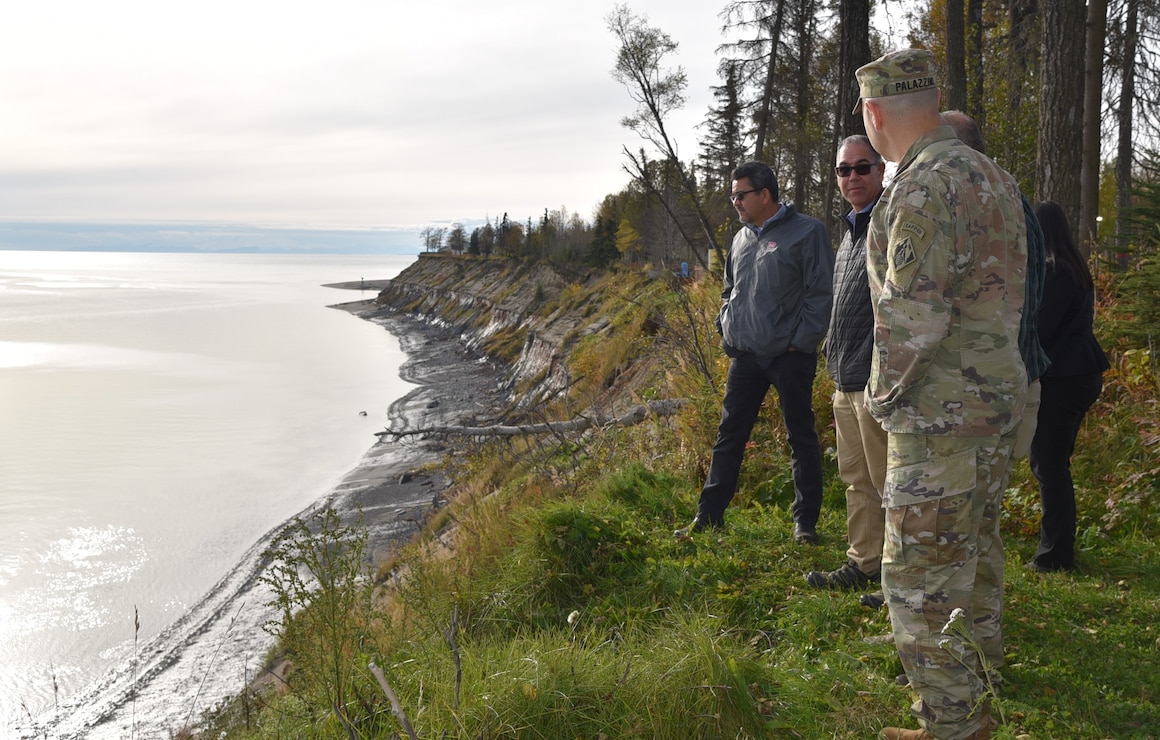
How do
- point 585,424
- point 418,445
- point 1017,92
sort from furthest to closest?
point 418,445 < point 1017,92 < point 585,424

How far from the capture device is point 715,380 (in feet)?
24.0

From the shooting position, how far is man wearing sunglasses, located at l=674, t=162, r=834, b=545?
4.55 metres

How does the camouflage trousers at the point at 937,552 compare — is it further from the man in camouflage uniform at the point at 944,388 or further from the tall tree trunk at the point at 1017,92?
the tall tree trunk at the point at 1017,92

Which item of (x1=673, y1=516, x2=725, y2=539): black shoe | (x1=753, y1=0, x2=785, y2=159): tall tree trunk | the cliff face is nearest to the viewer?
(x1=673, y1=516, x2=725, y2=539): black shoe

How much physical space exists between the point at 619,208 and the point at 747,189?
226ft

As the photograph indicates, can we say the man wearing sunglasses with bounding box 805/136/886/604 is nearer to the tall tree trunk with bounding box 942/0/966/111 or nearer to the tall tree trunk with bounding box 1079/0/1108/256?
the tall tree trunk with bounding box 942/0/966/111

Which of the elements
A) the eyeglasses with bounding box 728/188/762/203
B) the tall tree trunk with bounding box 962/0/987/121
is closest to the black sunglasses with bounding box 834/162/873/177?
the eyeglasses with bounding box 728/188/762/203

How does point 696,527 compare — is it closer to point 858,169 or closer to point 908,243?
point 858,169

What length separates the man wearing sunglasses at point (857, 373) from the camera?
378 cm

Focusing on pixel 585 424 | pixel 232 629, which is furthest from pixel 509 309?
pixel 585 424

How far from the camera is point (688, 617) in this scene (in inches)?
155

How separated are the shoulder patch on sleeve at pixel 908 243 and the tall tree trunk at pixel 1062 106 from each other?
6734mm

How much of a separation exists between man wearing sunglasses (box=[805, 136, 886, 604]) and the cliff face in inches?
592

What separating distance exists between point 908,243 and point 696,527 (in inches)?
113
